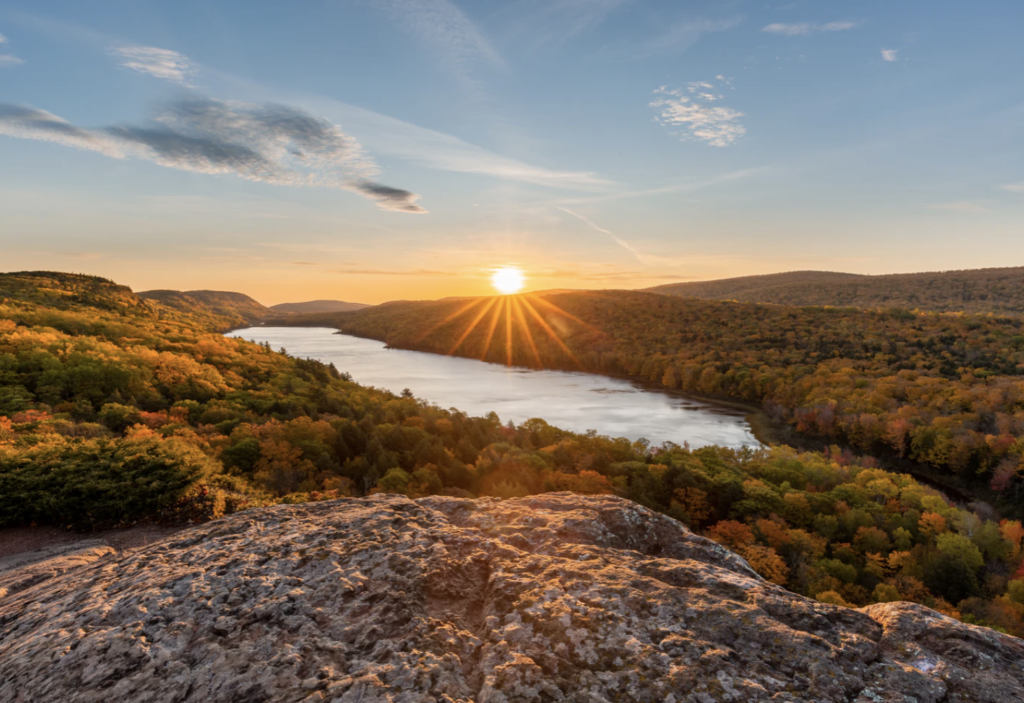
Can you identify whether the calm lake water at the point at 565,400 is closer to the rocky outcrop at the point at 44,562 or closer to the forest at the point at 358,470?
the forest at the point at 358,470

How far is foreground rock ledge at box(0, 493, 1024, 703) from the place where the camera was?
3.21 meters

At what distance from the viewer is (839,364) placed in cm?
8762

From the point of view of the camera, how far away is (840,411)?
224 ft

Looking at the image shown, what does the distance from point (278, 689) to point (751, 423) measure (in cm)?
8497

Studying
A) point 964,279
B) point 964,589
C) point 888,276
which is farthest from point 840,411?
point 888,276

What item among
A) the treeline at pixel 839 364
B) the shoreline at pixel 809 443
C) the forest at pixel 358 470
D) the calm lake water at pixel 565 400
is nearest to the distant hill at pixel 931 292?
the treeline at pixel 839 364

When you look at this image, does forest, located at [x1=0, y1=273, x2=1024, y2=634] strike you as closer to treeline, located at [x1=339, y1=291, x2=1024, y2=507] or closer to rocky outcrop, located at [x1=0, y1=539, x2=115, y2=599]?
rocky outcrop, located at [x1=0, y1=539, x2=115, y2=599]

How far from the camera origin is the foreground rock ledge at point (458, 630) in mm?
3211

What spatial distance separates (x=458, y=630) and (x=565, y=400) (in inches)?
3435

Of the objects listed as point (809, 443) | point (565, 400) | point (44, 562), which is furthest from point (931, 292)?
point (44, 562)

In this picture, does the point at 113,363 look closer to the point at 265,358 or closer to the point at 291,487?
the point at 291,487

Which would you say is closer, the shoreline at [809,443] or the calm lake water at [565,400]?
the shoreline at [809,443]

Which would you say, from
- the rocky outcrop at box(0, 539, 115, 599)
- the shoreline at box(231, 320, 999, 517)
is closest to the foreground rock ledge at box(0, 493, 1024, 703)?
the rocky outcrop at box(0, 539, 115, 599)

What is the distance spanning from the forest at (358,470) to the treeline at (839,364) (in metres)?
13.6
